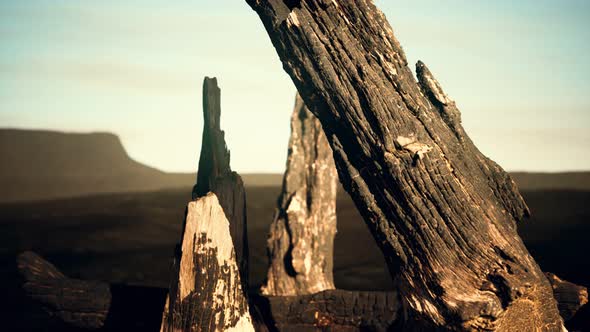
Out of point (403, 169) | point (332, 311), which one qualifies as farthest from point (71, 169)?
point (403, 169)

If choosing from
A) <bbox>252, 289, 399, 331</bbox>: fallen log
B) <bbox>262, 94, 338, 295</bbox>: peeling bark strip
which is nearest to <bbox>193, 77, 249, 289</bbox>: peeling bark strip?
<bbox>252, 289, 399, 331</bbox>: fallen log

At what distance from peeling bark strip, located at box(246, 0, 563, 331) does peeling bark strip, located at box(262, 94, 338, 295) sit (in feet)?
13.4

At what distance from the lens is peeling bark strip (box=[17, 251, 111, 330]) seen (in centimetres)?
638

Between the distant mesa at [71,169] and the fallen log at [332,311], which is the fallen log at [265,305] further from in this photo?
the distant mesa at [71,169]

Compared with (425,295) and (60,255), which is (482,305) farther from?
(60,255)

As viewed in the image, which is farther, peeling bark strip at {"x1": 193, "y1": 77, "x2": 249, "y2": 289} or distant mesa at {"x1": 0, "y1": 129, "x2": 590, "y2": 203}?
distant mesa at {"x1": 0, "y1": 129, "x2": 590, "y2": 203}

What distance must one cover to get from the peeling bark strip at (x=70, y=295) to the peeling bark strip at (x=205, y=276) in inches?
78.7

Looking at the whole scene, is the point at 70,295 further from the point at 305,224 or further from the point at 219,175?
the point at 305,224

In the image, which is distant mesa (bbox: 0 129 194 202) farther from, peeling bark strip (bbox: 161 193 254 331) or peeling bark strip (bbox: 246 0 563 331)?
peeling bark strip (bbox: 246 0 563 331)

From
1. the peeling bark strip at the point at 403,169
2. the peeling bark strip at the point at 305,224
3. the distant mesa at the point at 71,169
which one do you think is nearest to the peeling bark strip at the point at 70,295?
the peeling bark strip at the point at 305,224

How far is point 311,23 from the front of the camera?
3955 mm

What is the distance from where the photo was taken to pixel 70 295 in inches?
252

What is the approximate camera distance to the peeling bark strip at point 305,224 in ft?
26.9

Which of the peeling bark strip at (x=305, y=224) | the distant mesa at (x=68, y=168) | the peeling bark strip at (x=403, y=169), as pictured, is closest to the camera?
the peeling bark strip at (x=403, y=169)
